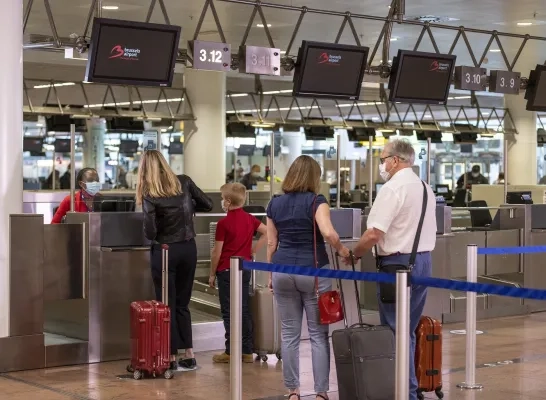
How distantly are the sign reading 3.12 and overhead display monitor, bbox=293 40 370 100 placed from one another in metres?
0.92

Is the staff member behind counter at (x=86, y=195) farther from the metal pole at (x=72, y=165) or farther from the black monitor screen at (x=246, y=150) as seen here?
the black monitor screen at (x=246, y=150)

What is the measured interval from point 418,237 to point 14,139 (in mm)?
3388

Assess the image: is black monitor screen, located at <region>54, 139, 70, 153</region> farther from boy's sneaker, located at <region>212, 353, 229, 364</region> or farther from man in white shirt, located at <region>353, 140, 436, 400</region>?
man in white shirt, located at <region>353, 140, 436, 400</region>

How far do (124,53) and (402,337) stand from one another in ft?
19.6

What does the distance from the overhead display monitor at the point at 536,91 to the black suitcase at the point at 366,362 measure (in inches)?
363

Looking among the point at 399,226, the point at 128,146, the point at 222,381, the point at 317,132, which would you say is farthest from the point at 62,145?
the point at 399,226

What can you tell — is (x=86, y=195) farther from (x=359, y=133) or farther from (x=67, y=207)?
(x=359, y=133)

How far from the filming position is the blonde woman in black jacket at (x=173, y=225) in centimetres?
746

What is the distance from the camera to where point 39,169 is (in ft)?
112

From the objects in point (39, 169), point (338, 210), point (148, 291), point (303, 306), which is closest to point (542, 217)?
point (338, 210)

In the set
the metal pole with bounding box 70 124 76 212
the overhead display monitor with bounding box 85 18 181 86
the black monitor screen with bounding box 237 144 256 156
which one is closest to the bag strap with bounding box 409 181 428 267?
the metal pole with bounding box 70 124 76 212

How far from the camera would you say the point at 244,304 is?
26.0 feet

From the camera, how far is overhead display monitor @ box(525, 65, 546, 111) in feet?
46.8

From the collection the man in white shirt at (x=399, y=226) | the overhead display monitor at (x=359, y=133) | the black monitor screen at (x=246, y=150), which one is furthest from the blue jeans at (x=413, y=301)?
the black monitor screen at (x=246, y=150)
